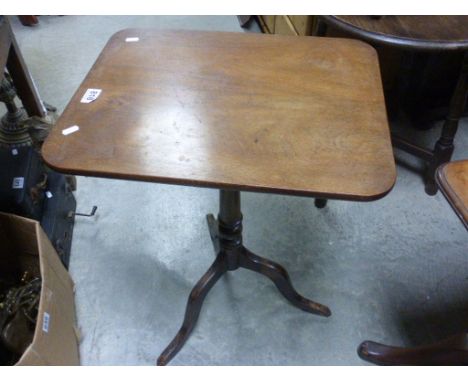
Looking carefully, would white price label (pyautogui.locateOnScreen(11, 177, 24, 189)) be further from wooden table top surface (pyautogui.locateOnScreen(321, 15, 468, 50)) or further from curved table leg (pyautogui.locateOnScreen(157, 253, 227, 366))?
wooden table top surface (pyautogui.locateOnScreen(321, 15, 468, 50))

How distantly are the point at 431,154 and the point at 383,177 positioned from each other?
111 centimetres

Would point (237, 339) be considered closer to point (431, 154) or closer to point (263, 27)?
point (431, 154)

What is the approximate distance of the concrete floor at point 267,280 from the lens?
47.9 inches

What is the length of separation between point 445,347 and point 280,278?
46 centimetres

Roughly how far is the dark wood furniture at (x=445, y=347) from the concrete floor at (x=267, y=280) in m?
0.07

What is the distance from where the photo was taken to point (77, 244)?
4.82 ft

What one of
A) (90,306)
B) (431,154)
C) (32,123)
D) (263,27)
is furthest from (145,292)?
(263,27)

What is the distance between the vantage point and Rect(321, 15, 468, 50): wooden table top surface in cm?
112

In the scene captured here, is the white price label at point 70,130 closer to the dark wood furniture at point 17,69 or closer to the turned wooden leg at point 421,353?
the dark wood furniture at point 17,69

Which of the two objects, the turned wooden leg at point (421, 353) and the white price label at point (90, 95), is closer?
the white price label at point (90, 95)

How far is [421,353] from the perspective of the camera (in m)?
1.09

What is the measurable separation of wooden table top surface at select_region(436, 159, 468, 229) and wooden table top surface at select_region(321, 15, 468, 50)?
603 millimetres

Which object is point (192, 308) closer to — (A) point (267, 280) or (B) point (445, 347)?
(A) point (267, 280)

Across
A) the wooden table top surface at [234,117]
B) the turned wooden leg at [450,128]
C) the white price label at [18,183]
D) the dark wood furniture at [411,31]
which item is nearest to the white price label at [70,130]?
the wooden table top surface at [234,117]
